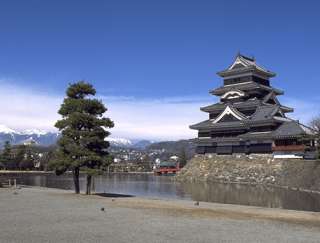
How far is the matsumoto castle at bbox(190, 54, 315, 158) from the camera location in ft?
200

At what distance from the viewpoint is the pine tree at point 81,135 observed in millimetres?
31297

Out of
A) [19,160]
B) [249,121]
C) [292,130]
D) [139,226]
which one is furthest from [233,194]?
[19,160]

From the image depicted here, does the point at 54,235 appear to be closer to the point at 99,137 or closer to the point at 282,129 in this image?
the point at 99,137

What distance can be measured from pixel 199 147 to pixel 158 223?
57406mm

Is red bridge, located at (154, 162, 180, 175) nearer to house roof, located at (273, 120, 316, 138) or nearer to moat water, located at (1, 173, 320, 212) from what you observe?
house roof, located at (273, 120, 316, 138)

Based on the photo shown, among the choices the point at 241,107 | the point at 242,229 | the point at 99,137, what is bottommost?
the point at 242,229

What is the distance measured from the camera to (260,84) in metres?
72.2

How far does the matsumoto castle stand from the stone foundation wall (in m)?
1.57

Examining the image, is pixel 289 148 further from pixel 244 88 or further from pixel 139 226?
pixel 139 226

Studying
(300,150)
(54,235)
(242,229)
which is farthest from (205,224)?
(300,150)

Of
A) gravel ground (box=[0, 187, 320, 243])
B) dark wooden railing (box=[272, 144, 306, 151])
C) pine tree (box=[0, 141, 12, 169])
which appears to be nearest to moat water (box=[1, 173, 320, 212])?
dark wooden railing (box=[272, 144, 306, 151])

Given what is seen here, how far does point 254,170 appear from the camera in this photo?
61875mm

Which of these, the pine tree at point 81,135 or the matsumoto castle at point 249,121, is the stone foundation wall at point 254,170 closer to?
the matsumoto castle at point 249,121

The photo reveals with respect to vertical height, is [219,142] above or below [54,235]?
above
